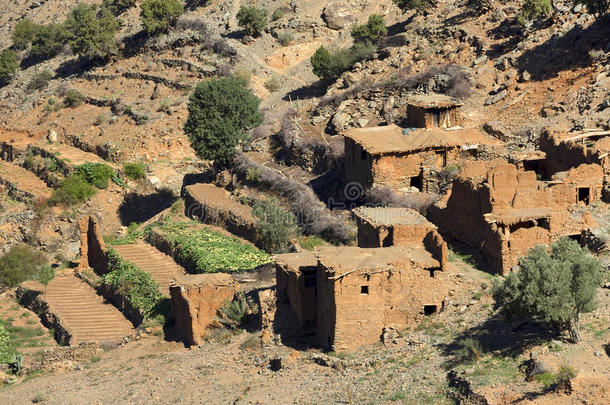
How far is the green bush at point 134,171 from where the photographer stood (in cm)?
5294

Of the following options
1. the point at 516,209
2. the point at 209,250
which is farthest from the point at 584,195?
the point at 209,250

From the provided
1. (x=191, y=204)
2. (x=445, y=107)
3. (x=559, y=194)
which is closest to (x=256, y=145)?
(x=191, y=204)

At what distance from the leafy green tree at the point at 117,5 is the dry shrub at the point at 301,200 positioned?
2685 cm

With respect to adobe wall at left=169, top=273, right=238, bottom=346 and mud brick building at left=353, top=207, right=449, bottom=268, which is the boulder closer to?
mud brick building at left=353, top=207, right=449, bottom=268

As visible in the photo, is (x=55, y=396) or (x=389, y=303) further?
(x=55, y=396)

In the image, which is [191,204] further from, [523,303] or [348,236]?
[523,303]

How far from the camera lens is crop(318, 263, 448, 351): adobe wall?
100 feet

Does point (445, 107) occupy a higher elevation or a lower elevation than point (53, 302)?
higher

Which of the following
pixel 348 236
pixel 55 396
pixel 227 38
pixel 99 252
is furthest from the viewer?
pixel 227 38

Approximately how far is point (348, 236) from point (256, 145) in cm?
1077

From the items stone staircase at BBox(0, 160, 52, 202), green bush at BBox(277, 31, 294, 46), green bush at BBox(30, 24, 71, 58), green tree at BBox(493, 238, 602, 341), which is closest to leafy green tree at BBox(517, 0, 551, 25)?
green bush at BBox(277, 31, 294, 46)

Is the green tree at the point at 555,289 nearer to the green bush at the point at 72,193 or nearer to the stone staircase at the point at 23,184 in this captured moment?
the green bush at the point at 72,193

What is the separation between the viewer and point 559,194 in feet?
109

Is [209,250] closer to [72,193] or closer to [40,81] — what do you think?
[72,193]
